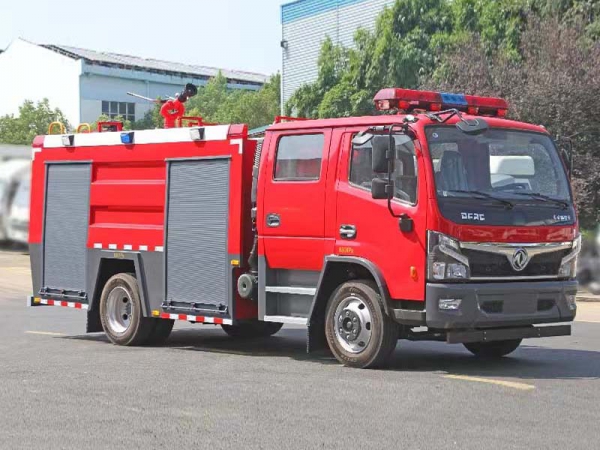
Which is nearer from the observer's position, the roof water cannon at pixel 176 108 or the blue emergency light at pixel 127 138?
the blue emergency light at pixel 127 138

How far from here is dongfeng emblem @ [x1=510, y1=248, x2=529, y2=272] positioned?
34.5ft

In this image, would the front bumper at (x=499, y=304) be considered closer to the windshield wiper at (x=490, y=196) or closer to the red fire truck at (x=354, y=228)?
the red fire truck at (x=354, y=228)

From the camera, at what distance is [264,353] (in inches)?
495

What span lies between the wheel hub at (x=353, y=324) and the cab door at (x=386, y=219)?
44 centimetres

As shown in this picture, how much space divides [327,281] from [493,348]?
6.86 feet

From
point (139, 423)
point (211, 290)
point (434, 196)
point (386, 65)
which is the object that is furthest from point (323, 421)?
point (386, 65)

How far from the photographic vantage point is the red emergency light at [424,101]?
11.1m

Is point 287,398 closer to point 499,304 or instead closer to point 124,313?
point 499,304

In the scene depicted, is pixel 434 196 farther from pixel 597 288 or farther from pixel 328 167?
pixel 597 288

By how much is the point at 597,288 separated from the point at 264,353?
10.9 m

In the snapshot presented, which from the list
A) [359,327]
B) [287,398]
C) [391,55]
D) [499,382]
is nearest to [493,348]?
[359,327]

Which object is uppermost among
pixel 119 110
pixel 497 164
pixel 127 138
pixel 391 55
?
pixel 119 110

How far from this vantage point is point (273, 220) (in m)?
11.5

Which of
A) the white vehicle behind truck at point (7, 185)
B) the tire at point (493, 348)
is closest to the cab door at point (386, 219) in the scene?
the tire at point (493, 348)
